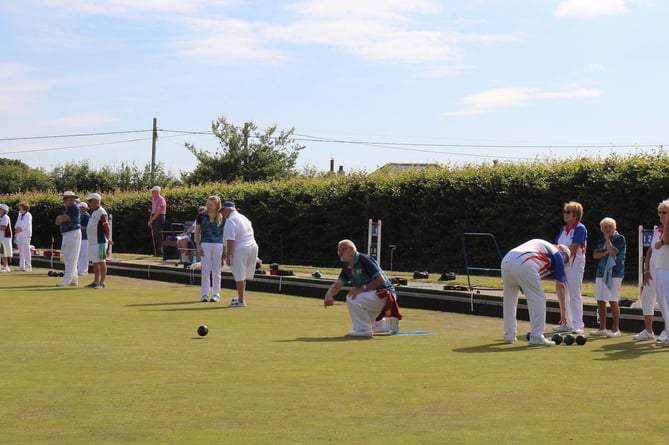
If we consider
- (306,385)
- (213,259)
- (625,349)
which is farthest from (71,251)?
(306,385)

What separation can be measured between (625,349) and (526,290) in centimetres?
101

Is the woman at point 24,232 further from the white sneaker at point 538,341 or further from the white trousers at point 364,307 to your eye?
the white sneaker at point 538,341

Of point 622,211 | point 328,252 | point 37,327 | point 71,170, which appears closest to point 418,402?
point 37,327

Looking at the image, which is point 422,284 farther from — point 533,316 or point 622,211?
point 533,316

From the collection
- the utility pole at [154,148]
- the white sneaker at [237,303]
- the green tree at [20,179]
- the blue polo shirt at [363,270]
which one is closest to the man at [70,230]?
the white sneaker at [237,303]

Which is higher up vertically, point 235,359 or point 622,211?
point 622,211

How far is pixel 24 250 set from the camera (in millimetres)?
21281

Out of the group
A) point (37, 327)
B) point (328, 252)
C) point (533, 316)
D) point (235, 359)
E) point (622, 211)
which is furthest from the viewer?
point (328, 252)

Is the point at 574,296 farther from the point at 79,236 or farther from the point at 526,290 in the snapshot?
the point at 79,236

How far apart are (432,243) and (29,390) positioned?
15344 millimetres

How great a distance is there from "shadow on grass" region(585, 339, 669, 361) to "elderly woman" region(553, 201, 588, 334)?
1.90ft

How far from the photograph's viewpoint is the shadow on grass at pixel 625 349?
8656 millimetres

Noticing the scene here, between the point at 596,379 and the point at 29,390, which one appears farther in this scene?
the point at 596,379

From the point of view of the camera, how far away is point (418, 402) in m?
5.98
